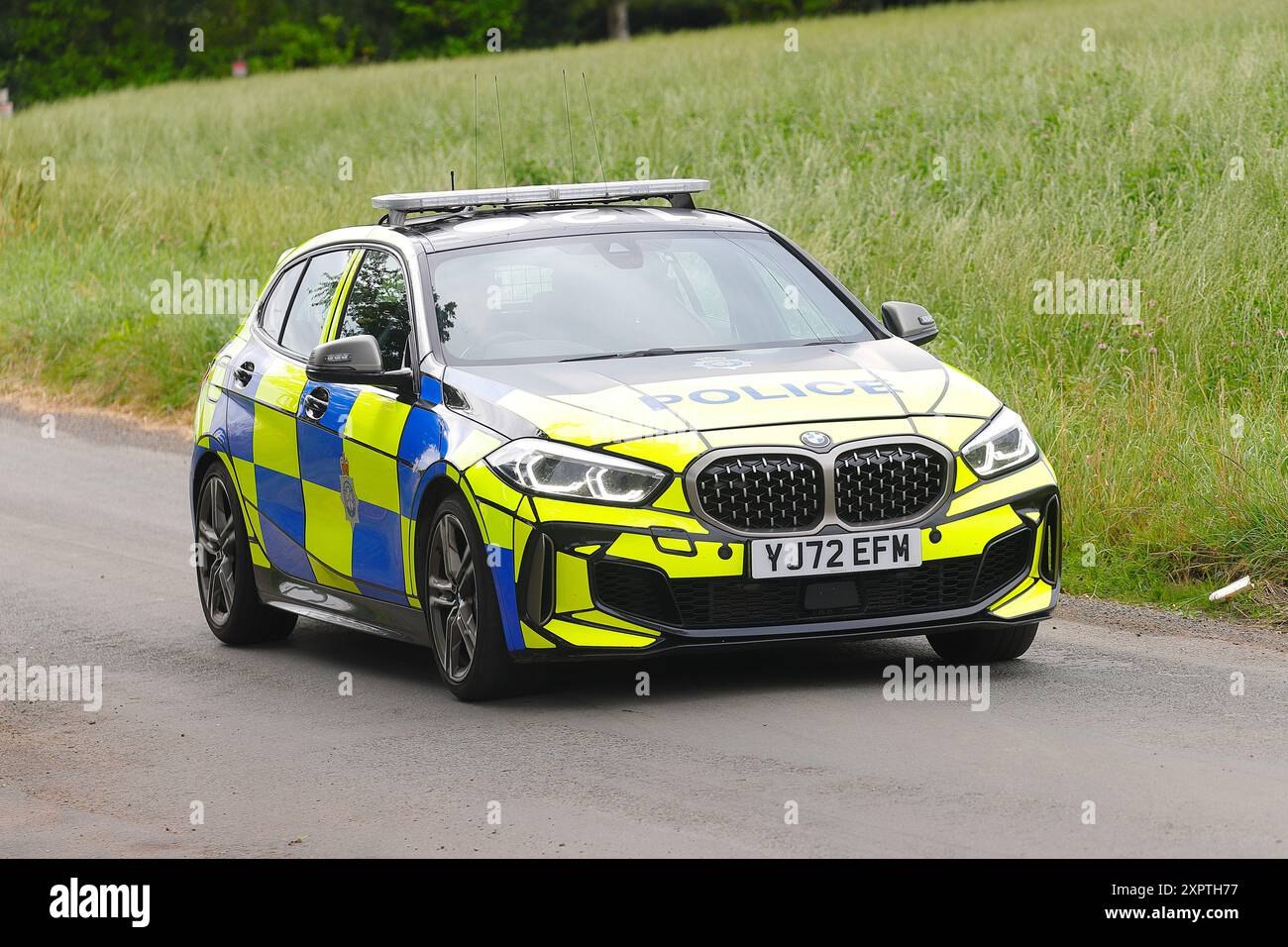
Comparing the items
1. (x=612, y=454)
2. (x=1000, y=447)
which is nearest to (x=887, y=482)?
(x=1000, y=447)

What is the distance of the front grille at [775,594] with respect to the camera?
7.32 metres

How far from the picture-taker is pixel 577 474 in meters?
7.33

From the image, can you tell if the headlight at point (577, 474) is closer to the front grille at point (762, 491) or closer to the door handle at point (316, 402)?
the front grille at point (762, 491)

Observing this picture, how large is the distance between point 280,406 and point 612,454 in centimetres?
230

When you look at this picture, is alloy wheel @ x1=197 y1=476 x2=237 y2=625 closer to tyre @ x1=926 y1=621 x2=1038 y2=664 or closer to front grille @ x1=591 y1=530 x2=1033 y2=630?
front grille @ x1=591 y1=530 x2=1033 y2=630

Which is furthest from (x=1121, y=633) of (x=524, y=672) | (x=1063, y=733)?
(x=524, y=672)

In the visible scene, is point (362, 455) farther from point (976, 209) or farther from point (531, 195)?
point (976, 209)

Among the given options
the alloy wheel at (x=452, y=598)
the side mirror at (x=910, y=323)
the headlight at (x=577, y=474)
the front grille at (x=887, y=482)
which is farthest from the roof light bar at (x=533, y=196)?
the front grille at (x=887, y=482)

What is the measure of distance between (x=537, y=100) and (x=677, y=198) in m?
21.3

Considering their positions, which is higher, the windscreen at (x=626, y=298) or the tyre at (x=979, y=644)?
the windscreen at (x=626, y=298)

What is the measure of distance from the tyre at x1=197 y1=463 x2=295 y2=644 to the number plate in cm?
305

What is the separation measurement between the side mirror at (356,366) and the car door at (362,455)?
0.32 feet

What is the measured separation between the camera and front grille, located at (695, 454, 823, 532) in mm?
7273
